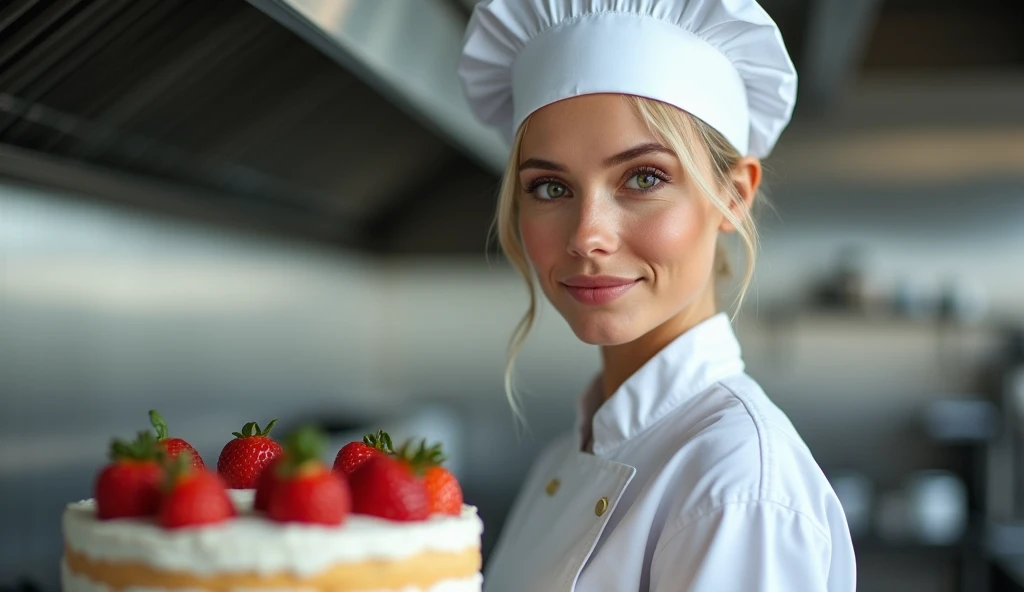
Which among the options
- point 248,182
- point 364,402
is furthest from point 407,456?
point 364,402

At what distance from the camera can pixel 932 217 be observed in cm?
410

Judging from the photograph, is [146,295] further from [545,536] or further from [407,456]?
[407,456]

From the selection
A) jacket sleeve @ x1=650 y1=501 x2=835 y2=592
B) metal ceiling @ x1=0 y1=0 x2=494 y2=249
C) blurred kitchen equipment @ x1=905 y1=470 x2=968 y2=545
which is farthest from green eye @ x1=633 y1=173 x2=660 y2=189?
blurred kitchen equipment @ x1=905 y1=470 x2=968 y2=545

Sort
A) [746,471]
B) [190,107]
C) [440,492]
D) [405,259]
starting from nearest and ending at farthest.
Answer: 1. [440,492]
2. [746,471]
3. [190,107]
4. [405,259]

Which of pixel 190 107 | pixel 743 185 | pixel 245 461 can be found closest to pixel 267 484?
pixel 245 461

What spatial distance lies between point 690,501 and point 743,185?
47 cm

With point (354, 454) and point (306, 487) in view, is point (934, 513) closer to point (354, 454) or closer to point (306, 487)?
point (354, 454)

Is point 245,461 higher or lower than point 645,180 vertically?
lower

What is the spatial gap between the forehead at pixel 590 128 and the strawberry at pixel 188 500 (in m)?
0.60

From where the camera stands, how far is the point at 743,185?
1300 millimetres

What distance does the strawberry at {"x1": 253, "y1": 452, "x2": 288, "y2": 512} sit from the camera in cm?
70

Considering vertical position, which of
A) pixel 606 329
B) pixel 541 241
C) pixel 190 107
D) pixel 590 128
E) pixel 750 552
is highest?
pixel 190 107

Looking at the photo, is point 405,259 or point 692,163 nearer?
point 692,163

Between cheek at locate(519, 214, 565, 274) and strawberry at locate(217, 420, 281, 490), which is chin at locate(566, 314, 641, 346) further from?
strawberry at locate(217, 420, 281, 490)
